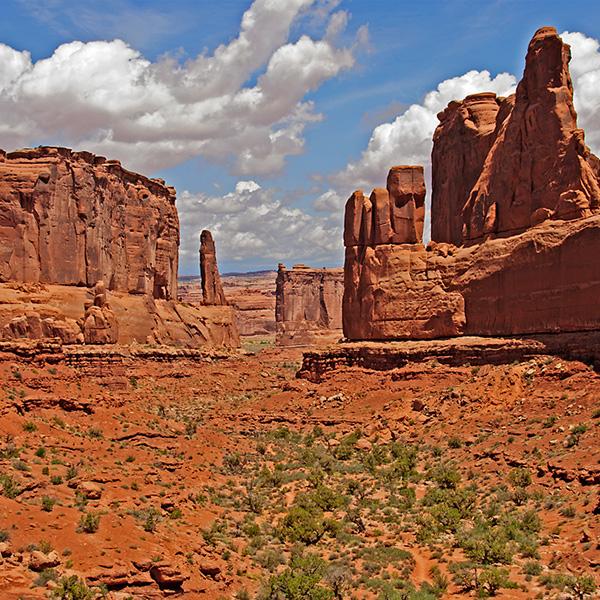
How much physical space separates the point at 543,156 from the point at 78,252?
3145cm

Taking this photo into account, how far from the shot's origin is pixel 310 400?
1432 inches

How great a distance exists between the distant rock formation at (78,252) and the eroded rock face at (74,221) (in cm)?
7

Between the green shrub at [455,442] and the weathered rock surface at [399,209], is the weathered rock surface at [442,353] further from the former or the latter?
the weathered rock surface at [399,209]

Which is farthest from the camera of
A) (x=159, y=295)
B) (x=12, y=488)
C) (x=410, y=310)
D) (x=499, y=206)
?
(x=159, y=295)

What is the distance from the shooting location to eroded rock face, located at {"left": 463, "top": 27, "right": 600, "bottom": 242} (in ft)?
89.6

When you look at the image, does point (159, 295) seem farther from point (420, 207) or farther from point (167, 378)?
point (420, 207)

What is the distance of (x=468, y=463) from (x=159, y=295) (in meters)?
39.6

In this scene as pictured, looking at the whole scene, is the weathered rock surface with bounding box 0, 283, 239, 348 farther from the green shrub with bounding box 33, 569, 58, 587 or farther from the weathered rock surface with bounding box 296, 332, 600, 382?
the green shrub with bounding box 33, 569, 58, 587

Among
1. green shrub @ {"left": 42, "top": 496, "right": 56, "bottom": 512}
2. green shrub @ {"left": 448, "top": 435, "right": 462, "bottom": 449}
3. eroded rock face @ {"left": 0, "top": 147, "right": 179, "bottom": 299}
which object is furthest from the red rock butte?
green shrub @ {"left": 42, "top": 496, "right": 56, "bottom": 512}

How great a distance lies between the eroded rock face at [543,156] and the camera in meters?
27.3

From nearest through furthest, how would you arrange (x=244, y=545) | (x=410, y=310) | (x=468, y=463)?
(x=244, y=545) → (x=468, y=463) → (x=410, y=310)

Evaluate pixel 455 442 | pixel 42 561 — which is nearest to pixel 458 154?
pixel 455 442

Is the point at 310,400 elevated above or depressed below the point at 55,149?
below

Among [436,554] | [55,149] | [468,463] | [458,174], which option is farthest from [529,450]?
[55,149]
